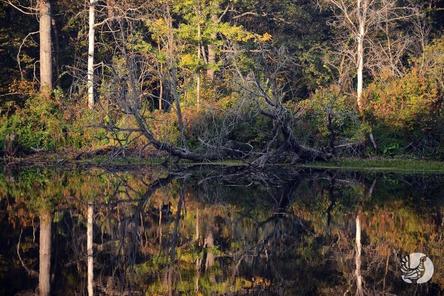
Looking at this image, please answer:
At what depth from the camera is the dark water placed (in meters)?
9.20

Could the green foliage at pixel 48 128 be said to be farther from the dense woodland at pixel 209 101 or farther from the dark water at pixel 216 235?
the dark water at pixel 216 235

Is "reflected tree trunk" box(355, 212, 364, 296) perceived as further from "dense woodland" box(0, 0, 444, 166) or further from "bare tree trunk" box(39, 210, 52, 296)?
"dense woodland" box(0, 0, 444, 166)

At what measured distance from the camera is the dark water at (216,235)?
30.2 ft

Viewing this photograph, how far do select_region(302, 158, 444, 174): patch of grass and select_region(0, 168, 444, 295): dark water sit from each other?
3078 millimetres

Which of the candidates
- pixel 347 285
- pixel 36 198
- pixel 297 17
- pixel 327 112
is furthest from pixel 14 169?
pixel 297 17

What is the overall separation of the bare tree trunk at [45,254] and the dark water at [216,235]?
0.02 metres

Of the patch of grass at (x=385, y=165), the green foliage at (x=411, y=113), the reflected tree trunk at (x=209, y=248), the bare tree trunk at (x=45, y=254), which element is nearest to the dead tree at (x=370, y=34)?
the green foliage at (x=411, y=113)

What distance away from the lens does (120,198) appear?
1662 cm

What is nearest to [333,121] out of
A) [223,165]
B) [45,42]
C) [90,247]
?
[223,165]

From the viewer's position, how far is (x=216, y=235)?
488 inches

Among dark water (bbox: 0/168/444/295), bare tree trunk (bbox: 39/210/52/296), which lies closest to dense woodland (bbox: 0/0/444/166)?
dark water (bbox: 0/168/444/295)

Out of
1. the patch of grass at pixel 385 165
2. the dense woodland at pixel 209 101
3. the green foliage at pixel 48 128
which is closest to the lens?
the patch of grass at pixel 385 165

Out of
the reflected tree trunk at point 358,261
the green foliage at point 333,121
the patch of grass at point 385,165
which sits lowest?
the reflected tree trunk at point 358,261

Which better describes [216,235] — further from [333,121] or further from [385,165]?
[333,121]
